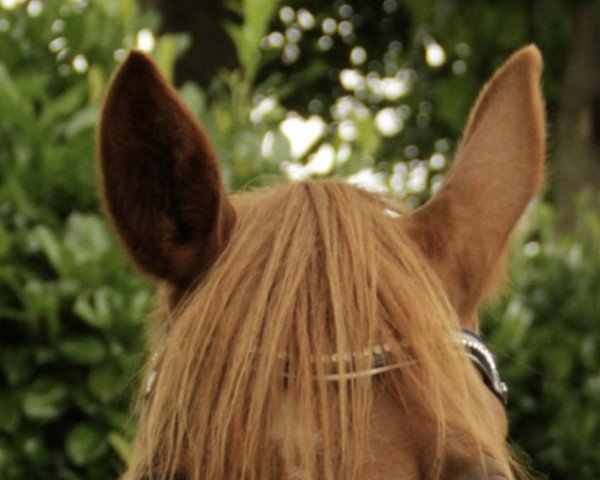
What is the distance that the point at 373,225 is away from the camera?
1641 millimetres

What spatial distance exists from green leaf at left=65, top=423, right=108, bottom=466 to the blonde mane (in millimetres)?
1196

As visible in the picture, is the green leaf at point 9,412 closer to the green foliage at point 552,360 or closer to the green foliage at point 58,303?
the green foliage at point 58,303

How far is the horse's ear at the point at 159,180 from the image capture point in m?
1.54

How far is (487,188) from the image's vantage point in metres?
1.82

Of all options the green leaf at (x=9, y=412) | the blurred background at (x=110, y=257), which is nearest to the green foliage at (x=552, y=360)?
the blurred background at (x=110, y=257)

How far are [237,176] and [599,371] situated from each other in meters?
1.90

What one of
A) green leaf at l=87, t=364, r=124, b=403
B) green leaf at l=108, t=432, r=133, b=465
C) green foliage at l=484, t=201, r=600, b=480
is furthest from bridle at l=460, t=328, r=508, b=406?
green foliage at l=484, t=201, r=600, b=480

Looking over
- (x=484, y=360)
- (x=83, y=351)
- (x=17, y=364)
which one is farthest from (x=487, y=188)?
(x=17, y=364)

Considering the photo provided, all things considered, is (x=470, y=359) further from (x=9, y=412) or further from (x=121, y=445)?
(x=9, y=412)

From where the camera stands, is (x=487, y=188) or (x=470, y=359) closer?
(x=470, y=359)

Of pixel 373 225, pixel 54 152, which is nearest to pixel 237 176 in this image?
pixel 54 152

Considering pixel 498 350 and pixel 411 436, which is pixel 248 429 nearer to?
pixel 411 436

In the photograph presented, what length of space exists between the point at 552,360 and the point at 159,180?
9.31 ft

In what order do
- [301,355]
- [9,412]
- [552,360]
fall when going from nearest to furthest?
[301,355]
[9,412]
[552,360]
